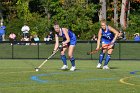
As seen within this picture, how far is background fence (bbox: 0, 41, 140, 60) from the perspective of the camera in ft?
106

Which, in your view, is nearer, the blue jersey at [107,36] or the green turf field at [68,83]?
the green turf field at [68,83]

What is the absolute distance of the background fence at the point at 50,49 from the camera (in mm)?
32219

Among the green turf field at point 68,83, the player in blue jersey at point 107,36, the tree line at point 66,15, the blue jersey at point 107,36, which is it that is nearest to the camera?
the green turf field at point 68,83

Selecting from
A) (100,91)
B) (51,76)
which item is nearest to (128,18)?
(51,76)

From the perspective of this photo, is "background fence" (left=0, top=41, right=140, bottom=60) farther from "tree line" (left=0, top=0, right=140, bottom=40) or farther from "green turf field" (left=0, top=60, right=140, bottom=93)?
"tree line" (left=0, top=0, right=140, bottom=40)

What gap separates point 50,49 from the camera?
108 feet

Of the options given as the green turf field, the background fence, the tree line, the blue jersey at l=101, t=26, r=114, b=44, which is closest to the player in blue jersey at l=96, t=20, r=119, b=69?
the blue jersey at l=101, t=26, r=114, b=44

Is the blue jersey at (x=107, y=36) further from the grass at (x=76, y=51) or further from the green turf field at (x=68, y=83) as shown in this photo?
the grass at (x=76, y=51)

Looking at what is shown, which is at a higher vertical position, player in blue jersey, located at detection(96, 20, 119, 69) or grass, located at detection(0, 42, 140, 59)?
player in blue jersey, located at detection(96, 20, 119, 69)

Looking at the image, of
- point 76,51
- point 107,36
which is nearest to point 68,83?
point 107,36

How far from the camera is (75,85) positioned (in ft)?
50.9

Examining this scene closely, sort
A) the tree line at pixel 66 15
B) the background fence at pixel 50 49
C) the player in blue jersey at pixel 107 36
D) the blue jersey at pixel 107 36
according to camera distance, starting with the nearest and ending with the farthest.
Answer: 1. the player in blue jersey at pixel 107 36
2. the blue jersey at pixel 107 36
3. the background fence at pixel 50 49
4. the tree line at pixel 66 15

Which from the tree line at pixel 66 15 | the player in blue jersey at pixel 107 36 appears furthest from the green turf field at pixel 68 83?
the tree line at pixel 66 15

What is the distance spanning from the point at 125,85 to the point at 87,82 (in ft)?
4.76
